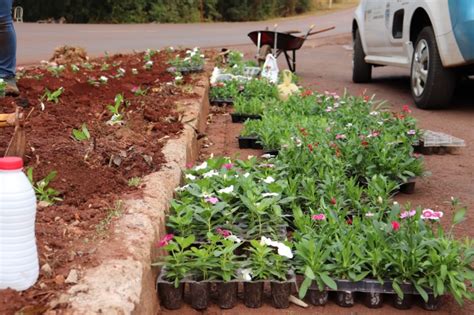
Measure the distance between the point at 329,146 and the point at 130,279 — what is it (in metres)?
2.49

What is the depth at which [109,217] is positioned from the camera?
2.81 m

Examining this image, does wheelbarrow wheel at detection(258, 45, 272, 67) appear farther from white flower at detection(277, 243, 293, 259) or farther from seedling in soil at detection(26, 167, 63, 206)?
white flower at detection(277, 243, 293, 259)

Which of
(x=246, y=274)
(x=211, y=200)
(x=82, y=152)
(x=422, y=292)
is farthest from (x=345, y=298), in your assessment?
(x=82, y=152)

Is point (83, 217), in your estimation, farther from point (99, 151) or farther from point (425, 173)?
point (425, 173)

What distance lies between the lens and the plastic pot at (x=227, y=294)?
8.92 ft

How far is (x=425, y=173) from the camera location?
4.34 m

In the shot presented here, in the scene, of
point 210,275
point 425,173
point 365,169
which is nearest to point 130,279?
point 210,275

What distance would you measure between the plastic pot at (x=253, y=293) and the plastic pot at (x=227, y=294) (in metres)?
0.05

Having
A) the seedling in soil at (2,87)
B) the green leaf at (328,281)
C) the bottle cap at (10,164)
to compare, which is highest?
the bottle cap at (10,164)

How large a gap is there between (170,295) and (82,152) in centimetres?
124

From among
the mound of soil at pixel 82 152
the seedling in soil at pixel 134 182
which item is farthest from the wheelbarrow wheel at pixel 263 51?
the seedling in soil at pixel 134 182

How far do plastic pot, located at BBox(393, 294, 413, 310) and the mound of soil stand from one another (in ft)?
4.09

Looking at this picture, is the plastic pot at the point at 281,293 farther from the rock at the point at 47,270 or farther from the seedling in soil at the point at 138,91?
the seedling in soil at the point at 138,91

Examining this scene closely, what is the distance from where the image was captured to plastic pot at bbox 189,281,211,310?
106 inches
